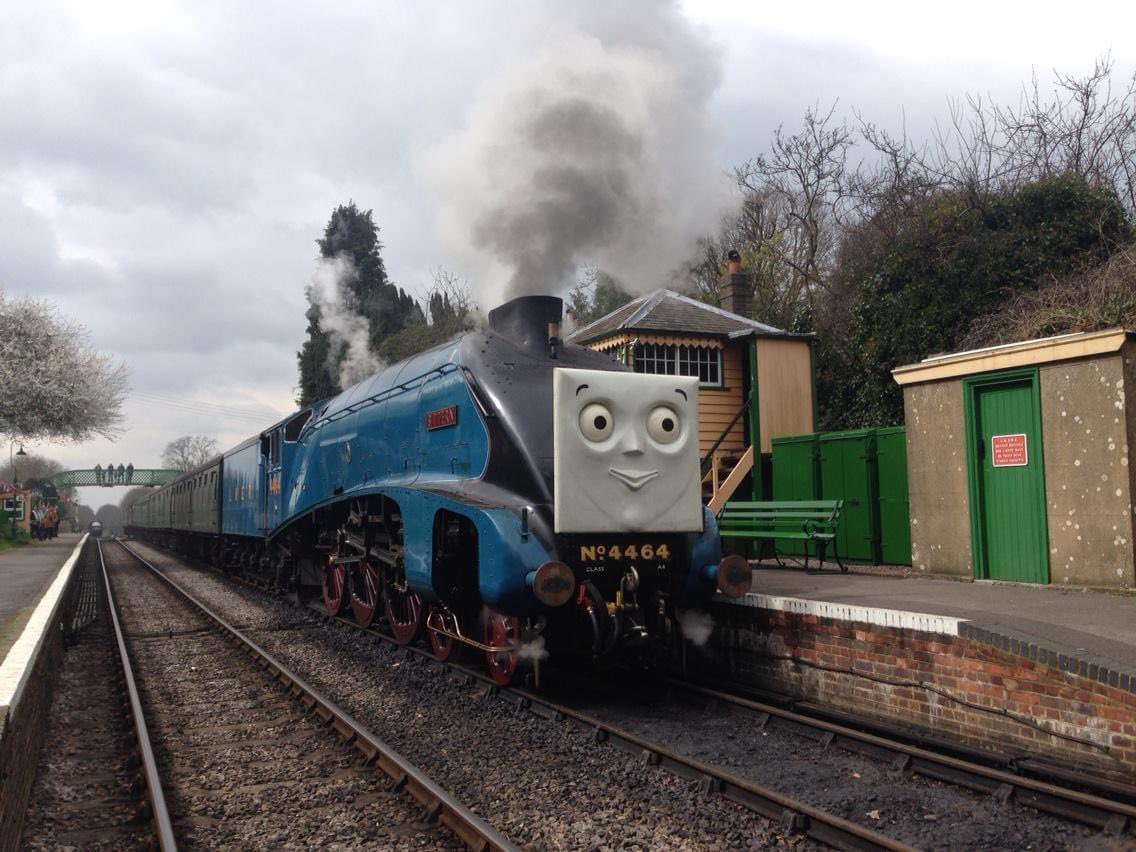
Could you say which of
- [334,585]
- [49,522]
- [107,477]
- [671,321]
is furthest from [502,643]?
[107,477]

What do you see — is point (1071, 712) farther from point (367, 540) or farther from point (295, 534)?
point (295, 534)

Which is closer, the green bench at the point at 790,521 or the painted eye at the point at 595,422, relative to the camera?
the painted eye at the point at 595,422

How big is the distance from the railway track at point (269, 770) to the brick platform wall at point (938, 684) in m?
3.09

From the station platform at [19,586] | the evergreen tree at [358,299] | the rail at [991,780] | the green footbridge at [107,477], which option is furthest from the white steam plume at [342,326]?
the green footbridge at [107,477]

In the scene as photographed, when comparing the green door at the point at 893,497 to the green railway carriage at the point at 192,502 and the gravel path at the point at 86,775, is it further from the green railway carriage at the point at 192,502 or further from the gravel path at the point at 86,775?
the green railway carriage at the point at 192,502

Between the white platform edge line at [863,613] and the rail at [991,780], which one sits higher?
the white platform edge line at [863,613]

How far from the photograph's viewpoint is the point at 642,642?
6.38 meters

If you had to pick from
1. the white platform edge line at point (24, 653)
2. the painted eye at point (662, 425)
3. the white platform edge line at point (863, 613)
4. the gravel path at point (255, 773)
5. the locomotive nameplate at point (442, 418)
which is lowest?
the gravel path at point (255, 773)

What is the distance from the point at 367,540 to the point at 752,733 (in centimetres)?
459

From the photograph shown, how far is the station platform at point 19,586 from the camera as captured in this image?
8.53m

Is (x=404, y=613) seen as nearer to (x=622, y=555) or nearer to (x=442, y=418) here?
(x=442, y=418)

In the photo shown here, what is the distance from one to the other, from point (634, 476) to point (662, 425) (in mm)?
457

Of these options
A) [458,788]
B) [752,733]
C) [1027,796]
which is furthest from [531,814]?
[1027,796]

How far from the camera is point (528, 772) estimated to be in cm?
516
